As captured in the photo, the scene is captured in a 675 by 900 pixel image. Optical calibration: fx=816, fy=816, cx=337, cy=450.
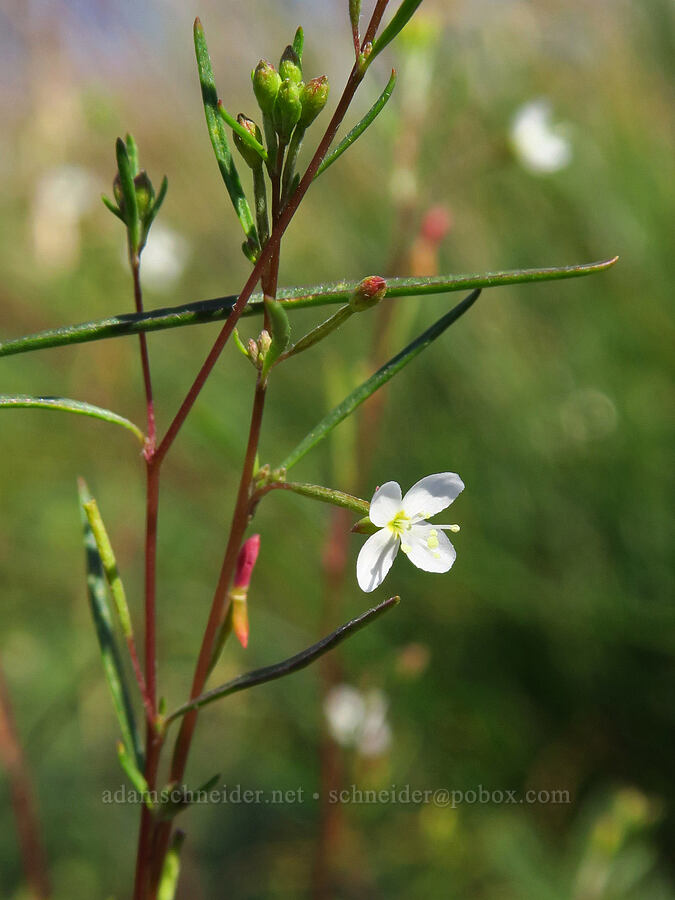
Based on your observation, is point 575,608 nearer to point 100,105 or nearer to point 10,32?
point 100,105

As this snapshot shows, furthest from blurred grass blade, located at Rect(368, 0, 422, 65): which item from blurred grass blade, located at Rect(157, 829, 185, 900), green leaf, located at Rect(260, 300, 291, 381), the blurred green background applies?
the blurred green background

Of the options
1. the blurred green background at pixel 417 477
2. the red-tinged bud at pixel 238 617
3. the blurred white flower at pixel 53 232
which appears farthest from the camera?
the blurred white flower at pixel 53 232

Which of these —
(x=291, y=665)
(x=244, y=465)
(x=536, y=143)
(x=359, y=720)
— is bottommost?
(x=359, y=720)

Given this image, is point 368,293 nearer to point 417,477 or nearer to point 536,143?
point 536,143

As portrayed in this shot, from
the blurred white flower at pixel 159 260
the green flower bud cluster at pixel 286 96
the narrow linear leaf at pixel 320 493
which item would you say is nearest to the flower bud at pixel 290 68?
the green flower bud cluster at pixel 286 96

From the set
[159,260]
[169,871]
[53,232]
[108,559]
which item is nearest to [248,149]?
[108,559]

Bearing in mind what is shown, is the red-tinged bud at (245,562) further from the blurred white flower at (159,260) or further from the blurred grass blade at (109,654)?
the blurred white flower at (159,260)

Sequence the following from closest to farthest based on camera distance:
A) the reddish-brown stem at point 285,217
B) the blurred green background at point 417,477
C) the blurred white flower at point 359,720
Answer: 1. the reddish-brown stem at point 285,217
2. the blurred white flower at point 359,720
3. the blurred green background at point 417,477

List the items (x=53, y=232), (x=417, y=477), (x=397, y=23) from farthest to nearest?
(x=53, y=232), (x=417, y=477), (x=397, y=23)
